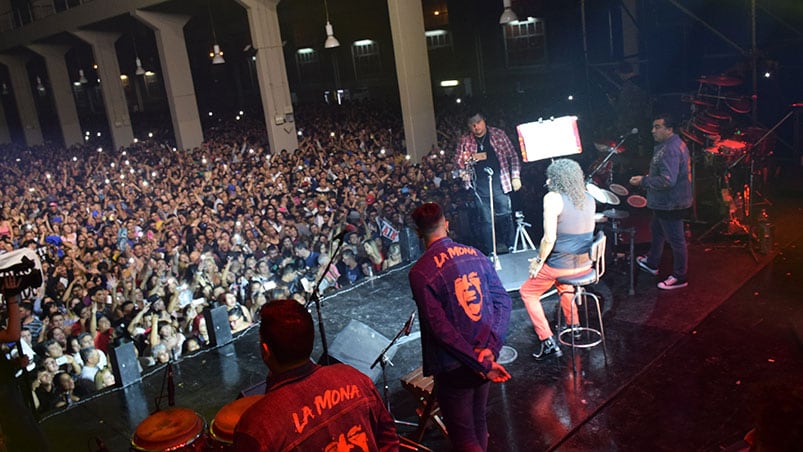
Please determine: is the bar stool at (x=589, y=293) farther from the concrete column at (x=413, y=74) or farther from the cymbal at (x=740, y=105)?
the concrete column at (x=413, y=74)

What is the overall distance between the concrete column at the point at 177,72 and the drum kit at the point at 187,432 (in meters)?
17.1

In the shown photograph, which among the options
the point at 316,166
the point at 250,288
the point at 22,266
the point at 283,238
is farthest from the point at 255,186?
the point at 22,266

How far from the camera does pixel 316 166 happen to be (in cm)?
1220

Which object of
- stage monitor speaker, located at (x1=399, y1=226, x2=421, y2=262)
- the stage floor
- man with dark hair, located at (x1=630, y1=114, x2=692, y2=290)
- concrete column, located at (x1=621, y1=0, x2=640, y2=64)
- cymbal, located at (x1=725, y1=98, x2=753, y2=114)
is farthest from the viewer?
concrete column, located at (x1=621, y1=0, x2=640, y2=64)

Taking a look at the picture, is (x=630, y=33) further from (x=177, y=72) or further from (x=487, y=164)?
(x=177, y=72)

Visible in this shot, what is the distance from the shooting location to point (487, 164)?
25.6ft

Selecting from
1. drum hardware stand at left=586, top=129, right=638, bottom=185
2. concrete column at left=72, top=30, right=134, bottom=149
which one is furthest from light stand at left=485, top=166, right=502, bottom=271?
concrete column at left=72, top=30, right=134, bottom=149

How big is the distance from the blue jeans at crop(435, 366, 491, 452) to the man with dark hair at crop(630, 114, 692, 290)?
3.64m

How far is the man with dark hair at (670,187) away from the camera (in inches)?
244

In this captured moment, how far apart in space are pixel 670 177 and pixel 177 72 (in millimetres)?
16561

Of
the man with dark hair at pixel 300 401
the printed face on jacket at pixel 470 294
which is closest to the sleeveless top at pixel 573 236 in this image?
the printed face on jacket at pixel 470 294

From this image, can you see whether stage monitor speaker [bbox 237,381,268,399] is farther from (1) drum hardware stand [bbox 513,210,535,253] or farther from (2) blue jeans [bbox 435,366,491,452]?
(1) drum hardware stand [bbox 513,210,535,253]

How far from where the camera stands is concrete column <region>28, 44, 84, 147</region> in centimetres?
2542

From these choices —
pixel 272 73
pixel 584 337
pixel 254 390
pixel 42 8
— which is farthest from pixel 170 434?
pixel 42 8
